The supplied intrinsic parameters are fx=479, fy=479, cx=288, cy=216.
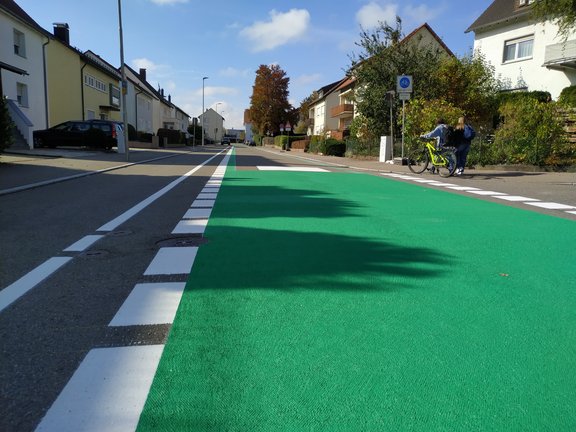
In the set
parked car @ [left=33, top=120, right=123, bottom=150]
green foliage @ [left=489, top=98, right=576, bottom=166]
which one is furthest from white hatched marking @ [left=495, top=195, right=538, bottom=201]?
parked car @ [left=33, top=120, right=123, bottom=150]

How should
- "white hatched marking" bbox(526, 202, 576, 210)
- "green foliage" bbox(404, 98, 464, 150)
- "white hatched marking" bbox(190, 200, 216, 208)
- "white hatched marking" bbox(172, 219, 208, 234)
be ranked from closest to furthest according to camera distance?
1. "white hatched marking" bbox(172, 219, 208, 234)
2. "white hatched marking" bbox(190, 200, 216, 208)
3. "white hatched marking" bbox(526, 202, 576, 210)
4. "green foliage" bbox(404, 98, 464, 150)

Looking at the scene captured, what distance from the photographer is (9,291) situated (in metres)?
3.56

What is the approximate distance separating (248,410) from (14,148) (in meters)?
25.3

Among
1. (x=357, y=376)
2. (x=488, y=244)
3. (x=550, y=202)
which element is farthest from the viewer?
(x=550, y=202)

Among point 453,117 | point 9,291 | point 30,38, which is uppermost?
point 30,38

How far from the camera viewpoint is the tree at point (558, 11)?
14984 mm

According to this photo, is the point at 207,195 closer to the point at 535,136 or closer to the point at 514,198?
the point at 514,198

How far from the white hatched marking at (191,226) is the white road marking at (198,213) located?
26 cm

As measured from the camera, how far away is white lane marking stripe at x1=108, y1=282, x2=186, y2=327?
3.01 metres

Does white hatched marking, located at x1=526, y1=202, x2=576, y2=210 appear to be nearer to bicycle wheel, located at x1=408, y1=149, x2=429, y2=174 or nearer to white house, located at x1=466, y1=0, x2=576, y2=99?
bicycle wheel, located at x1=408, y1=149, x2=429, y2=174

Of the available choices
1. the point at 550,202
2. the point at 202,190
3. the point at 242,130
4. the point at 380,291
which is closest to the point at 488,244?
the point at 380,291

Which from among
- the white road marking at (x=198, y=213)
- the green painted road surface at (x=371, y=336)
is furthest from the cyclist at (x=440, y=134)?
Result: the white road marking at (x=198, y=213)

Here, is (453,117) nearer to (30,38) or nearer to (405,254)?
(405,254)

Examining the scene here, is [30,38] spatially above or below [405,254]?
above
